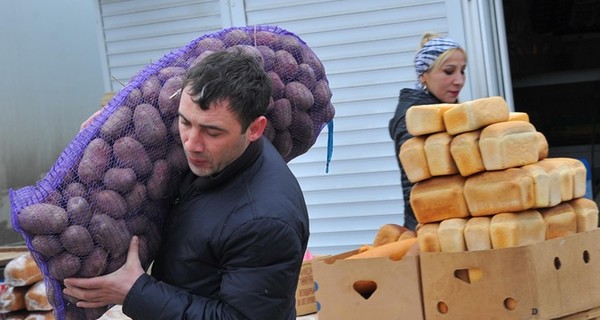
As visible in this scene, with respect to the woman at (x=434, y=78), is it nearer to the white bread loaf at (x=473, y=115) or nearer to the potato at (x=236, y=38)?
the white bread loaf at (x=473, y=115)

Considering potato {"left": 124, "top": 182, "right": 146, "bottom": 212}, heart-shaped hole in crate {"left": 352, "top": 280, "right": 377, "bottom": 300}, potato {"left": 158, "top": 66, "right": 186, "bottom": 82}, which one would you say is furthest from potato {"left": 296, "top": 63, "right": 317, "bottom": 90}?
heart-shaped hole in crate {"left": 352, "top": 280, "right": 377, "bottom": 300}

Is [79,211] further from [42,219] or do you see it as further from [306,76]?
[306,76]

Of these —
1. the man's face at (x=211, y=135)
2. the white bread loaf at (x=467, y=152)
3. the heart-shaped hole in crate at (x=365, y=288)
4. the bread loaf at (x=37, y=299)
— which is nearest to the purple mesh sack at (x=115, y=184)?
the man's face at (x=211, y=135)

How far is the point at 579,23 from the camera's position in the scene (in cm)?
799

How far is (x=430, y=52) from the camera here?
13.2 ft

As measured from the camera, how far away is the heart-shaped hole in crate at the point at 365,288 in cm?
366

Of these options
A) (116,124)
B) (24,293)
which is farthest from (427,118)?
(24,293)

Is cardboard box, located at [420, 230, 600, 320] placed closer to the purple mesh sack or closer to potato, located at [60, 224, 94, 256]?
the purple mesh sack

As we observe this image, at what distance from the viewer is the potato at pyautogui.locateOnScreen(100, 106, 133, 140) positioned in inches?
93.0

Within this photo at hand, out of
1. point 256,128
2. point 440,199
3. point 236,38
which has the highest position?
point 236,38

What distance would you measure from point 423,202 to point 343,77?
2.15 metres

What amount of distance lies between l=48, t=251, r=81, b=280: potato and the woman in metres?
2.01

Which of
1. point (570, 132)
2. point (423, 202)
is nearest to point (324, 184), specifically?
point (423, 202)

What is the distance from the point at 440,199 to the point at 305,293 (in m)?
1.04
